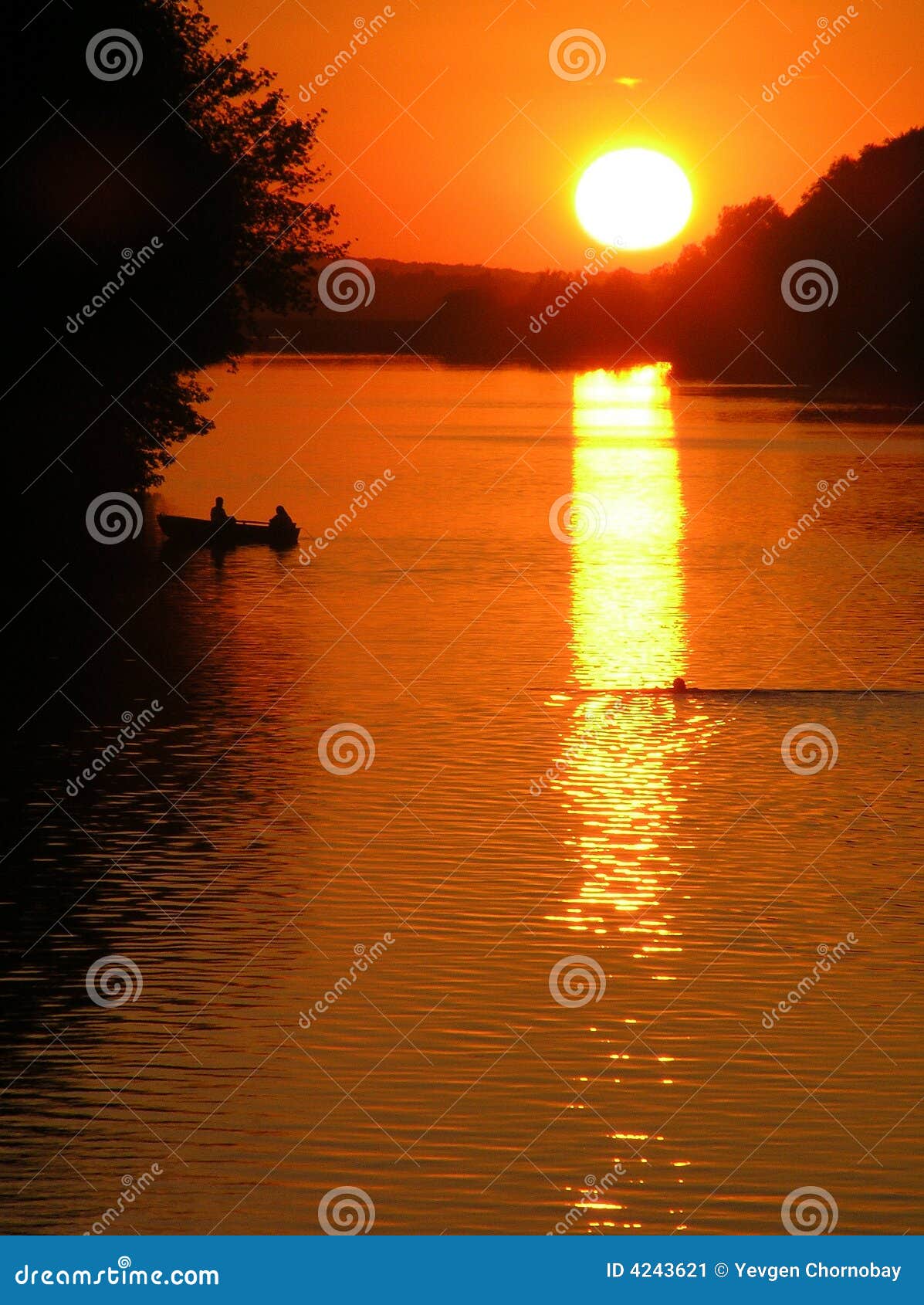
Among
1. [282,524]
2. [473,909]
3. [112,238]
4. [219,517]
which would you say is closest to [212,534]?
[219,517]

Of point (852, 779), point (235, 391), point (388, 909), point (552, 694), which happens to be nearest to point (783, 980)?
point (388, 909)

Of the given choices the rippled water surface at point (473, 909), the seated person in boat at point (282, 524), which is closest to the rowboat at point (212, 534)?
the seated person in boat at point (282, 524)

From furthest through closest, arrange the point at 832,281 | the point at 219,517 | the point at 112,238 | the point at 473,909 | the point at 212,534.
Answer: the point at 832,281 < the point at 219,517 < the point at 212,534 < the point at 112,238 < the point at 473,909

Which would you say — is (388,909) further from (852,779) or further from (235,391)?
(235,391)

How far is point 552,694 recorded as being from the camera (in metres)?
27.7

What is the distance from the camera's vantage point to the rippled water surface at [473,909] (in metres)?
11.3

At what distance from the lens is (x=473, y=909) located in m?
16.7

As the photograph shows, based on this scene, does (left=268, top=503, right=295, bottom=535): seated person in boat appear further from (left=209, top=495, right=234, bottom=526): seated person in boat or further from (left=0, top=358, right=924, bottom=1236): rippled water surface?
(left=0, top=358, right=924, bottom=1236): rippled water surface

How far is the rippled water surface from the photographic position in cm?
1129

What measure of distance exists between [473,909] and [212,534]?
108ft

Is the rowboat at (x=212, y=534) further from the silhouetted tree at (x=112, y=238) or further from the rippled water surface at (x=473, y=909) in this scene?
the rippled water surface at (x=473, y=909)

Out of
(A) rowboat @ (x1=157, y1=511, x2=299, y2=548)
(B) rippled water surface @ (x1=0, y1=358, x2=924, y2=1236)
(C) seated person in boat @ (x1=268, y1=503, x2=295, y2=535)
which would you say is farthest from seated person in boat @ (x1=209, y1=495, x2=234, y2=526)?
(B) rippled water surface @ (x1=0, y1=358, x2=924, y2=1236)

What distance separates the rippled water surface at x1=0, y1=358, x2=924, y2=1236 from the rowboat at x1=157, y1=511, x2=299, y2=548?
7.19 m

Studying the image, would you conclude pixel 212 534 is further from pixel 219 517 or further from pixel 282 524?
pixel 282 524
